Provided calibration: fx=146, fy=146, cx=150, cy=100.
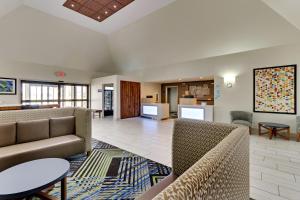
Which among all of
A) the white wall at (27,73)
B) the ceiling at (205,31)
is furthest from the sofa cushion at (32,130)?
the white wall at (27,73)

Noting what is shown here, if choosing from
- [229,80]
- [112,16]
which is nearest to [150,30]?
[112,16]

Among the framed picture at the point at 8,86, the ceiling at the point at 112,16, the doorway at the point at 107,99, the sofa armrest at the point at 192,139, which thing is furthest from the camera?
the doorway at the point at 107,99

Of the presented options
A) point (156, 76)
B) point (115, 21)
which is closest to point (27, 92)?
point (115, 21)

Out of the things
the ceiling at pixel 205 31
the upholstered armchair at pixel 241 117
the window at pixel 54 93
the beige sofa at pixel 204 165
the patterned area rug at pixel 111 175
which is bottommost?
the patterned area rug at pixel 111 175

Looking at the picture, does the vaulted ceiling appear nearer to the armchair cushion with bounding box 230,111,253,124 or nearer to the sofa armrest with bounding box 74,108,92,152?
the armchair cushion with bounding box 230,111,253,124

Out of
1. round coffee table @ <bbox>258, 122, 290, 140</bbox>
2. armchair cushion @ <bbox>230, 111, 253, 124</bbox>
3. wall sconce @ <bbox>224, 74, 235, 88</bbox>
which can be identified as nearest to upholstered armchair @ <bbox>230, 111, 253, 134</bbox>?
armchair cushion @ <bbox>230, 111, 253, 124</bbox>

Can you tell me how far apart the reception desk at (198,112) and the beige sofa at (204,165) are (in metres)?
4.81

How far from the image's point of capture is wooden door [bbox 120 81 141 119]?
830 centimetres

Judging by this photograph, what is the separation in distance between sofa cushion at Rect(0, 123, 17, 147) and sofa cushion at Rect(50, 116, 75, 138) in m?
0.56

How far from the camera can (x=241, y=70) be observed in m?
5.36

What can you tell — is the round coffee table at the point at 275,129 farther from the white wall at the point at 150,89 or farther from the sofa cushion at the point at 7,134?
the white wall at the point at 150,89

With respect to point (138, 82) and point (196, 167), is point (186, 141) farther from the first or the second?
point (138, 82)

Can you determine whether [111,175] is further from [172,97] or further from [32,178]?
[172,97]

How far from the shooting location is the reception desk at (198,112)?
608 centimetres
